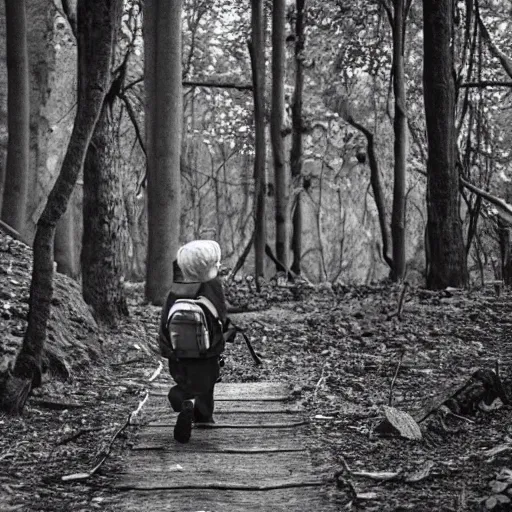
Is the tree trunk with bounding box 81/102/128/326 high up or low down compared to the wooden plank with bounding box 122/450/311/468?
up

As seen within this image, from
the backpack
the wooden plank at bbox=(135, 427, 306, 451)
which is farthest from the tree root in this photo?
the backpack

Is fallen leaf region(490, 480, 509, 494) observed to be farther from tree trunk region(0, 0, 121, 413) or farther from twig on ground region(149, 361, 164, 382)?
twig on ground region(149, 361, 164, 382)

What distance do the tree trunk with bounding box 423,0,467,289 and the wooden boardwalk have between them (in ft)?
24.1

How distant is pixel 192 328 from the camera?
5.90 m

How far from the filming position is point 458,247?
1362 centimetres

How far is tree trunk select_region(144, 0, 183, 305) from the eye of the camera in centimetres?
1287

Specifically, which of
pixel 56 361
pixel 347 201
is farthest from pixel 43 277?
pixel 347 201

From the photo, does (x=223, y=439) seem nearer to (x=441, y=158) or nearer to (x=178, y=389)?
(x=178, y=389)

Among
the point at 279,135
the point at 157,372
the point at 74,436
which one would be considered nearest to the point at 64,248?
the point at 279,135

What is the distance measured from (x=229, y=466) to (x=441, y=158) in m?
9.73

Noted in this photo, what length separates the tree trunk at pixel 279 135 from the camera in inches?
711

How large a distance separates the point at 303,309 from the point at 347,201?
868 inches

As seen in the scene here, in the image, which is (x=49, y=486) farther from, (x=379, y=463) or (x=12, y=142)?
(x=12, y=142)

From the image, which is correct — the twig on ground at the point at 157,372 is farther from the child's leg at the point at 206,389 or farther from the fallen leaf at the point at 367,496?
the fallen leaf at the point at 367,496
